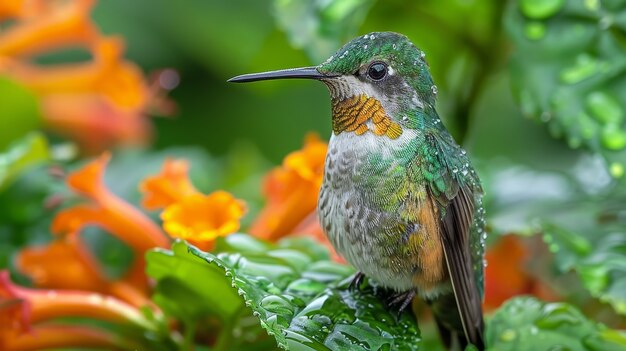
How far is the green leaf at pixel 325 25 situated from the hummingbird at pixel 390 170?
54cm

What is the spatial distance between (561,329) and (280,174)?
0.65m

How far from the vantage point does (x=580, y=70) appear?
6.55 ft

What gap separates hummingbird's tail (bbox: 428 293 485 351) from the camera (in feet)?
5.70

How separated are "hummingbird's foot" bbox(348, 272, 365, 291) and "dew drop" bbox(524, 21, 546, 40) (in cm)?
70

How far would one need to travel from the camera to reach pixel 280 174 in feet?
6.40

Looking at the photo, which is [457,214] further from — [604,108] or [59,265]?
[59,265]

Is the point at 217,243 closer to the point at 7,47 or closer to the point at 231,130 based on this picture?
the point at 7,47

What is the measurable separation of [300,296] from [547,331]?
18.6 inches

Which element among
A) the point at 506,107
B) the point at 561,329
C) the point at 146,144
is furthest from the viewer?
the point at 506,107

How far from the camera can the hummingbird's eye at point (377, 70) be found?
4.90 ft

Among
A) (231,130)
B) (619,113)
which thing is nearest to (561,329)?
(619,113)

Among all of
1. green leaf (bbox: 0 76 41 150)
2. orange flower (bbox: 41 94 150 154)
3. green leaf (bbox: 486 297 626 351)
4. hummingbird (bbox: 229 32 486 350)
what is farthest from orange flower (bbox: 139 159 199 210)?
orange flower (bbox: 41 94 150 154)

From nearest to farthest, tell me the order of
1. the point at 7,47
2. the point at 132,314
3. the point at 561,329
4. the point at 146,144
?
the point at 561,329, the point at 132,314, the point at 7,47, the point at 146,144

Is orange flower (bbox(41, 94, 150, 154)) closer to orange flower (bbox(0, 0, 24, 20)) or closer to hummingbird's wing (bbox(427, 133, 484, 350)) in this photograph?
orange flower (bbox(0, 0, 24, 20))
